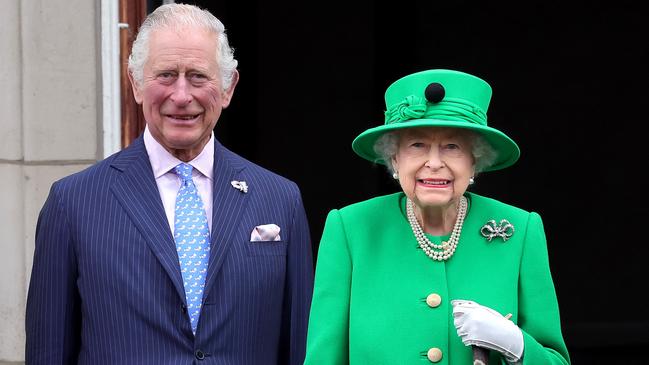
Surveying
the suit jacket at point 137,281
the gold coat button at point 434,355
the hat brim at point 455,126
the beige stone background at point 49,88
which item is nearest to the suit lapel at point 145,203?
the suit jacket at point 137,281

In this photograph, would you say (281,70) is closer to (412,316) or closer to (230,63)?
(230,63)

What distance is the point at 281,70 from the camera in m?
8.56

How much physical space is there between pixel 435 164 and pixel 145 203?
0.79 metres

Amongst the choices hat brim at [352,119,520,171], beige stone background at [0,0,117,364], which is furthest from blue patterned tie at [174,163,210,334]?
beige stone background at [0,0,117,364]

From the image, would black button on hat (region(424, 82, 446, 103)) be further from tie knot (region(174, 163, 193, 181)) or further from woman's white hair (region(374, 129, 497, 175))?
tie knot (region(174, 163, 193, 181))

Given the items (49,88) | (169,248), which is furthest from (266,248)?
(49,88)

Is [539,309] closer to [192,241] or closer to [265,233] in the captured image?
[265,233]

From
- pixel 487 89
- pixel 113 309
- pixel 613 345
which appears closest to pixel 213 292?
pixel 113 309

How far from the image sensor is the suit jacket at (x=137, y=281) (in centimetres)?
296

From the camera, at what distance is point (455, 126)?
2664 millimetres

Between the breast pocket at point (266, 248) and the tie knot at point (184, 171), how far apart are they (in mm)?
230

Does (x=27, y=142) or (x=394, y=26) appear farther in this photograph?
(x=394, y=26)

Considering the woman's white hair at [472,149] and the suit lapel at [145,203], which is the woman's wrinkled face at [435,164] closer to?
the woman's white hair at [472,149]

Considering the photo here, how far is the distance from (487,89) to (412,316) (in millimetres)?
543
